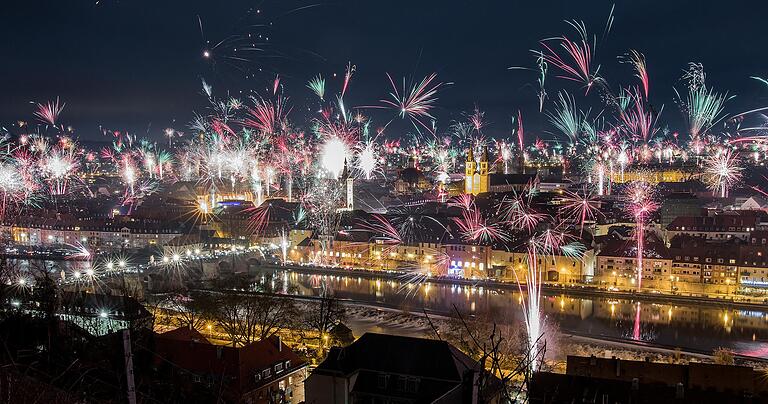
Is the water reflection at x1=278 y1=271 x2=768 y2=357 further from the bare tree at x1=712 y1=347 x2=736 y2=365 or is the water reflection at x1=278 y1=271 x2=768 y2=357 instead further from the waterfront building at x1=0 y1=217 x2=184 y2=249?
the waterfront building at x1=0 y1=217 x2=184 y2=249

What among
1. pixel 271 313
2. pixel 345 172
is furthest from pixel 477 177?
pixel 271 313

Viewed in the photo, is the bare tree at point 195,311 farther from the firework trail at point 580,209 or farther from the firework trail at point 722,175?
the firework trail at point 722,175

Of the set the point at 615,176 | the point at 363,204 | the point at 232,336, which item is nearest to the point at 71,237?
the point at 363,204

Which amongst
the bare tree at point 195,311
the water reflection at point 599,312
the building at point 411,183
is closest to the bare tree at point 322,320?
the bare tree at point 195,311

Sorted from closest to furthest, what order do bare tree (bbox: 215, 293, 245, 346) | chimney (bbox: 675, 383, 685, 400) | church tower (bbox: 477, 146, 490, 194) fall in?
1. chimney (bbox: 675, 383, 685, 400)
2. bare tree (bbox: 215, 293, 245, 346)
3. church tower (bbox: 477, 146, 490, 194)

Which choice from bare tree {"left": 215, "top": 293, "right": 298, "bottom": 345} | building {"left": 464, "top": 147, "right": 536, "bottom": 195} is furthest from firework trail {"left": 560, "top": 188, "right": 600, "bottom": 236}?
bare tree {"left": 215, "top": 293, "right": 298, "bottom": 345}
